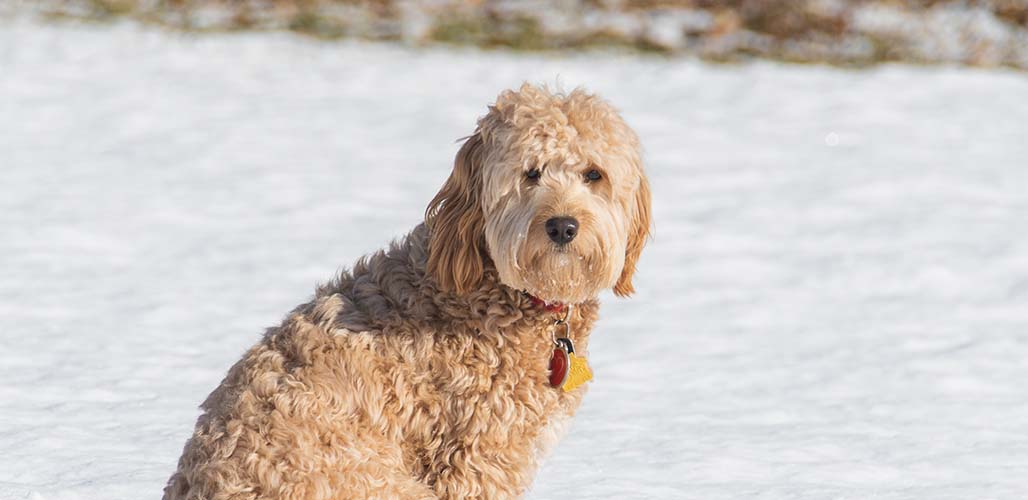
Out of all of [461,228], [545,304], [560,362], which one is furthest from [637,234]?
[461,228]

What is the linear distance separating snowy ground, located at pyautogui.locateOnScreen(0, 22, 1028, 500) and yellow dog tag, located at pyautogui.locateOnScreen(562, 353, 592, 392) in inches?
49.3

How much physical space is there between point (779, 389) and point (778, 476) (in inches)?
57.0

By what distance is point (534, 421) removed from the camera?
4133 millimetres

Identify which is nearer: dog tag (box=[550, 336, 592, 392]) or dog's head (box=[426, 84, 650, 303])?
dog's head (box=[426, 84, 650, 303])

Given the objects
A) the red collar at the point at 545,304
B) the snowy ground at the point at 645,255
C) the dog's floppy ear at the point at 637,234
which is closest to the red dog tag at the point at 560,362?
the red collar at the point at 545,304

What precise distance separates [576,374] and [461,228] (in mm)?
608

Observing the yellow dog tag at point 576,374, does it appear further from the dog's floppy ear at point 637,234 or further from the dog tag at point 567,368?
the dog's floppy ear at point 637,234

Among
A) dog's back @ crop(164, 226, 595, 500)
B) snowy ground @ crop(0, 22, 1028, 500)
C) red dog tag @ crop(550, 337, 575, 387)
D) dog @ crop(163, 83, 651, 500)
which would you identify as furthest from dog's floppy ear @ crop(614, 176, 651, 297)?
snowy ground @ crop(0, 22, 1028, 500)

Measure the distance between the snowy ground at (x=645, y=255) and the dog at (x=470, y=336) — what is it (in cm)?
133

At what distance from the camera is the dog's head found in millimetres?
4023

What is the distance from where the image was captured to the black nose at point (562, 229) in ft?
13.2

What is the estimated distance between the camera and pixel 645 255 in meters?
9.58

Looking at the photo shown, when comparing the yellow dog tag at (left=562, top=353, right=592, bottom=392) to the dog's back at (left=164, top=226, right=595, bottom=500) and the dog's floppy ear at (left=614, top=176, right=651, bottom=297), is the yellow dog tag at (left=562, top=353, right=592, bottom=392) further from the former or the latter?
the dog's floppy ear at (left=614, top=176, right=651, bottom=297)

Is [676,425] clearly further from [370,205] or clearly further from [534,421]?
[370,205]
